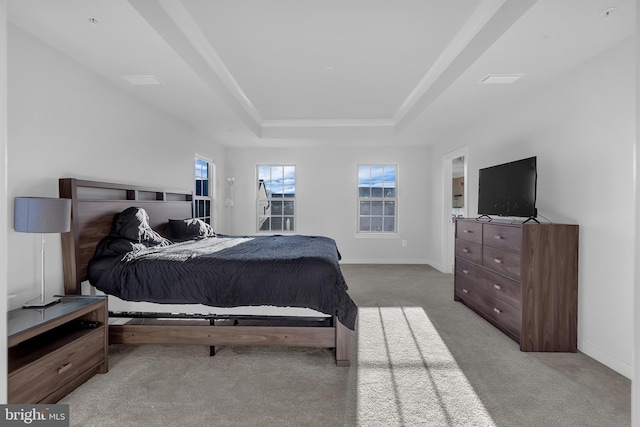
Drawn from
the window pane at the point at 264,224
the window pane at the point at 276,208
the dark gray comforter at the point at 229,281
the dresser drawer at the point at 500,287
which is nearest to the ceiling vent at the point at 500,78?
the dresser drawer at the point at 500,287

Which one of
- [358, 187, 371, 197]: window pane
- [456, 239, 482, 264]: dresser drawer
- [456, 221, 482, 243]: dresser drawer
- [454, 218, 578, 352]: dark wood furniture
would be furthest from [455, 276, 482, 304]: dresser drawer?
[358, 187, 371, 197]: window pane

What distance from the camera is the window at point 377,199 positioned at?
273 inches

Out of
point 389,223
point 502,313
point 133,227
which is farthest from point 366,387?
point 389,223

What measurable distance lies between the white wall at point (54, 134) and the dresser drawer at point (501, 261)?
3.77m

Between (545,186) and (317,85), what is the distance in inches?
107

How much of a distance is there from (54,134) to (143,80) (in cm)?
97

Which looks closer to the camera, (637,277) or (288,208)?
(637,277)

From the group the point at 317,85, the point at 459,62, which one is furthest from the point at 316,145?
the point at 459,62

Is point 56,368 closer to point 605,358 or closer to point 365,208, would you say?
point 605,358

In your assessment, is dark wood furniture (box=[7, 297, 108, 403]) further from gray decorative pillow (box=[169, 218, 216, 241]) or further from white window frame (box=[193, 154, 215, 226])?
white window frame (box=[193, 154, 215, 226])

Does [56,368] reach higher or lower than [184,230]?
lower

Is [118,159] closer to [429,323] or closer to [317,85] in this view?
[317,85]

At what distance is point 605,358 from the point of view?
8.33 feet

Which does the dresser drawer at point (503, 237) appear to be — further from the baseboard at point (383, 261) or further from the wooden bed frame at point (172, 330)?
the baseboard at point (383, 261)
